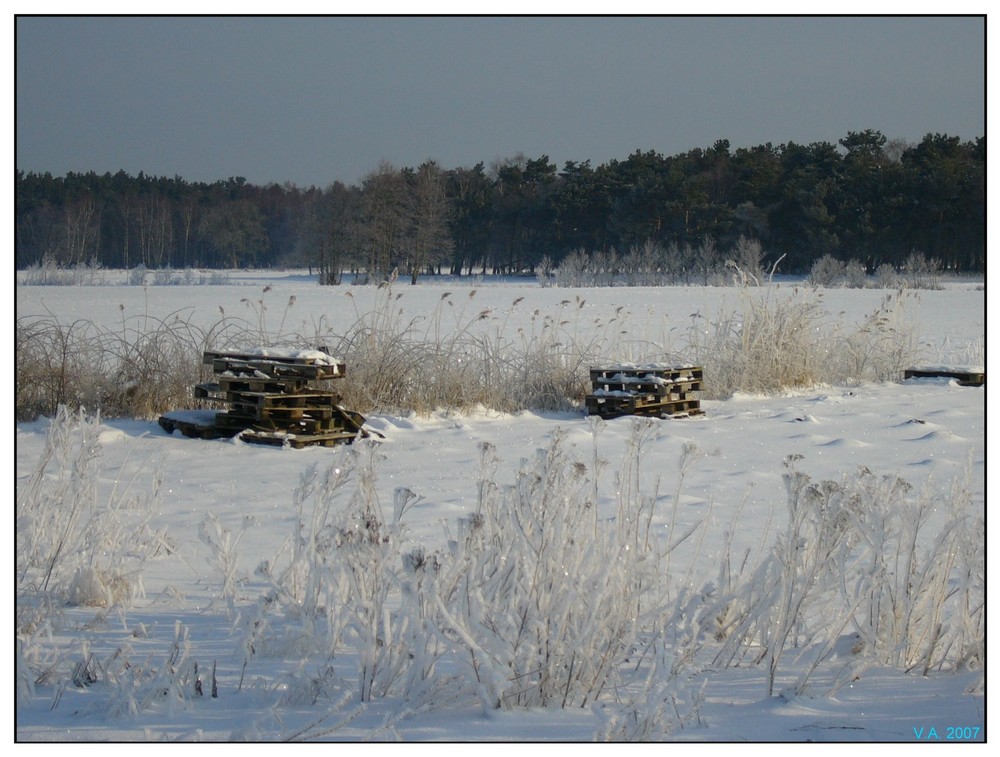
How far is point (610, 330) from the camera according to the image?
50.9 ft

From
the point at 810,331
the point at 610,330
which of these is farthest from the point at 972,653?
the point at 610,330

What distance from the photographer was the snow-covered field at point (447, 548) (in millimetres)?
2297

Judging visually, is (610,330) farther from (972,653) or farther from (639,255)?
(639,255)

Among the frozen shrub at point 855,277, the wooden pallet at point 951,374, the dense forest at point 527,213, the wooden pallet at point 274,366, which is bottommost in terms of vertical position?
the wooden pallet at point 951,374

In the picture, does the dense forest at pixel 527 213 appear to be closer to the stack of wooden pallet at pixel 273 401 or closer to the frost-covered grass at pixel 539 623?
the stack of wooden pallet at pixel 273 401

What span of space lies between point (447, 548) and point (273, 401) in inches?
139

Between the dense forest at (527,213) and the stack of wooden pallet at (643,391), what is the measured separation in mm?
17360

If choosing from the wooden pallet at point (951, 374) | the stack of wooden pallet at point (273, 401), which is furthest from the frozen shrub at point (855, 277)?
the stack of wooden pallet at point (273, 401)

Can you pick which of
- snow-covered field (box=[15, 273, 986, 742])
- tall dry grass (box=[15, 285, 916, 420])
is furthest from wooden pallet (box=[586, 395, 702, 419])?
tall dry grass (box=[15, 285, 916, 420])

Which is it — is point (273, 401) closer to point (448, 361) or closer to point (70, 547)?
point (448, 361)

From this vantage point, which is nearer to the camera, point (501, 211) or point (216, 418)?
point (216, 418)

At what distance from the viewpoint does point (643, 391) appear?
848 cm

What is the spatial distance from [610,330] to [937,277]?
5883 mm

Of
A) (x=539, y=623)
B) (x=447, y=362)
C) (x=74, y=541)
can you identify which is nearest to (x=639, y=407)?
(x=447, y=362)
